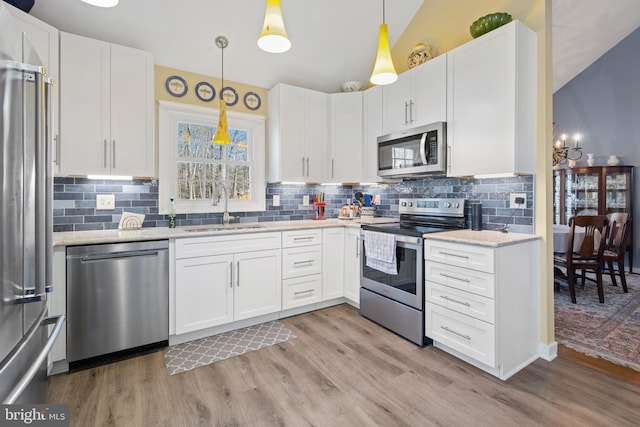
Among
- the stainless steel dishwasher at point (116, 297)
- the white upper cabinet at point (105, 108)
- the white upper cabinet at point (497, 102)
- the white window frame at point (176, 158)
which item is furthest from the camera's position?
the white window frame at point (176, 158)

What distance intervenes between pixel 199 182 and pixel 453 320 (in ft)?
8.74

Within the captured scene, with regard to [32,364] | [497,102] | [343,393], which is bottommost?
[343,393]

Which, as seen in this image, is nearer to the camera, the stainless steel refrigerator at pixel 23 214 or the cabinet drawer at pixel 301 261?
the stainless steel refrigerator at pixel 23 214

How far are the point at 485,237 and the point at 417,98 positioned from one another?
57.7 inches

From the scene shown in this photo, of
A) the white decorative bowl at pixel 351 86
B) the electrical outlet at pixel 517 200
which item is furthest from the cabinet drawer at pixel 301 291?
the white decorative bowl at pixel 351 86

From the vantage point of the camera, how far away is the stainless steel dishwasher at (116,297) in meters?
2.14

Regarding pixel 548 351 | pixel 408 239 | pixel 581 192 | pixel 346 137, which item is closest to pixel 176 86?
pixel 346 137

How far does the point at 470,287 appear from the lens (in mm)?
2160


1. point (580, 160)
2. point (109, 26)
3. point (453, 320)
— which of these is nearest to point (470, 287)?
point (453, 320)

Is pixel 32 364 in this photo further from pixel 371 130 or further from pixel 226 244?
pixel 371 130

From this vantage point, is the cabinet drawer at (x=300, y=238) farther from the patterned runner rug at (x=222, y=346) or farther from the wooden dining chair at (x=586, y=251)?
the wooden dining chair at (x=586, y=251)

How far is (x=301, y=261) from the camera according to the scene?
3.13 m

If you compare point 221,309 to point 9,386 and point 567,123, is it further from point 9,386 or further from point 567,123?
point 567,123

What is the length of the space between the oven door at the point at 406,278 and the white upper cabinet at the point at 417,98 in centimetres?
114
